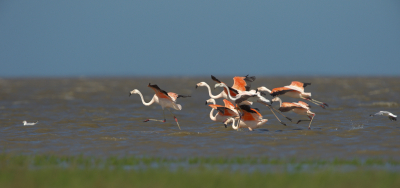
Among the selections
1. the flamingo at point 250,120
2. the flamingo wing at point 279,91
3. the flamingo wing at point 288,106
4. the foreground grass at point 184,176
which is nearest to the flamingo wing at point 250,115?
the flamingo at point 250,120

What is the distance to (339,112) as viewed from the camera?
17.0 metres

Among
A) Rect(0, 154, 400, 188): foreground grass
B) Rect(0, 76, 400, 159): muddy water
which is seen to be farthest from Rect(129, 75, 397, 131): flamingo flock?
A: Rect(0, 154, 400, 188): foreground grass

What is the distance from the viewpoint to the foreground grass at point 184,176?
247 inches

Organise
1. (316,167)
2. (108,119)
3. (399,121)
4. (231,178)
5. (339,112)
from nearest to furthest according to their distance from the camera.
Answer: (231,178) < (316,167) < (399,121) < (108,119) < (339,112)

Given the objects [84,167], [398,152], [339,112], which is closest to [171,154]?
[84,167]

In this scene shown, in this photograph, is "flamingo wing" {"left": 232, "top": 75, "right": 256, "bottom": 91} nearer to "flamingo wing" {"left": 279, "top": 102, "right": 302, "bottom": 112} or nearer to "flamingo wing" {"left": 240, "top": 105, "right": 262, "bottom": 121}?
"flamingo wing" {"left": 240, "top": 105, "right": 262, "bottom": 121}

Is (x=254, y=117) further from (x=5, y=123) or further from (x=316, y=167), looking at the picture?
(x=5, y=123)

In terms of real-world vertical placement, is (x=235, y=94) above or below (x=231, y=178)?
above

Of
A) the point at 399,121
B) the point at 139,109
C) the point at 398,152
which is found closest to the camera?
the point at 398,152

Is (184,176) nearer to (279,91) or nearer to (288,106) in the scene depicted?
(279,91)

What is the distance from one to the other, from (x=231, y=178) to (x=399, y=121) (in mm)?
9027

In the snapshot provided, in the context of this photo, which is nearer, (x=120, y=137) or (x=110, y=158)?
(x=110, y=158)

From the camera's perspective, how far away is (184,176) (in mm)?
6664

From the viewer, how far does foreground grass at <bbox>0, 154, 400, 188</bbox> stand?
6281mm
